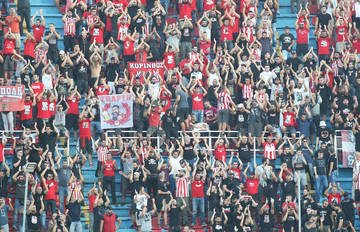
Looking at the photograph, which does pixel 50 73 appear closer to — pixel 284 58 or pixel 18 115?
pixel 18 115

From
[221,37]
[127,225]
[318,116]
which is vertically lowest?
[127,225]

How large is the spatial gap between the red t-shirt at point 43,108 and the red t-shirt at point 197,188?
534cm

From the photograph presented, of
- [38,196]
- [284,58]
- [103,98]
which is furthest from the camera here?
[284,58]

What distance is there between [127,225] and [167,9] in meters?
9.66

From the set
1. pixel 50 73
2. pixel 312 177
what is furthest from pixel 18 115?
pixel 312 177

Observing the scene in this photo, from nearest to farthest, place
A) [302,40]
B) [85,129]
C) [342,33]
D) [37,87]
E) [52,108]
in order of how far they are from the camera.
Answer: [85,129] → [52,108] → [37,87] → [302,40] → [342,33]

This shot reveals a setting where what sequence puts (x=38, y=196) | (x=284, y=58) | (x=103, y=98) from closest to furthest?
1. (x=38, y=196)
2. (x=103, y=98)
3. (x=284, y=58)

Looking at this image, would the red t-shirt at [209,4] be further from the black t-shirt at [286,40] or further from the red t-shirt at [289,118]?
the red t-shirt at [289,118]

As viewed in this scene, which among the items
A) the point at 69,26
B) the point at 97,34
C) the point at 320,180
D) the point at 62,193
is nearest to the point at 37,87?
the point at 69,26

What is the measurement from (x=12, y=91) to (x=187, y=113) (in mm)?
5692

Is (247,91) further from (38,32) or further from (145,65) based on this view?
(38,32)

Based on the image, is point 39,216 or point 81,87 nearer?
point 39,216

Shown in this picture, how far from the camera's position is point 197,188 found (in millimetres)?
33969

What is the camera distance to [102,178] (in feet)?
113
